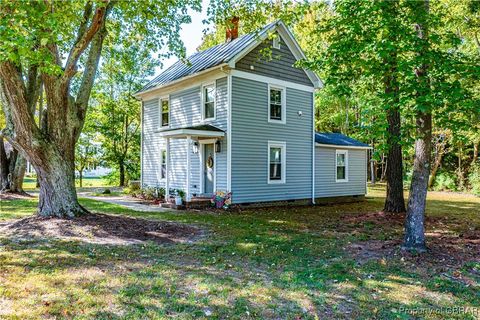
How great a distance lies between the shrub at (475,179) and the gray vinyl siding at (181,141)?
16005 millimetres

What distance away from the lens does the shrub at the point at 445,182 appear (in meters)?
21.9

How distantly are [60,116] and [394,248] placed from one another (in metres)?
7.77

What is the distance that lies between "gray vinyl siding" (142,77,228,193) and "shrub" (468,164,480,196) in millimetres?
16005

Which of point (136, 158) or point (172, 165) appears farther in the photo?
point (136, 158)

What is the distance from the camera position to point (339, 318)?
11.3 feet

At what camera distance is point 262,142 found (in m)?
12.9

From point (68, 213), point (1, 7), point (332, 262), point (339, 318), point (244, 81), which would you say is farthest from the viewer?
point (244, 81)

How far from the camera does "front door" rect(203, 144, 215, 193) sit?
12789 millimetres

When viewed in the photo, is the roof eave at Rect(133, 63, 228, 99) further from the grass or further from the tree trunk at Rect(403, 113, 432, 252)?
the tree trunk at Rect(403, 113, 432, 252)

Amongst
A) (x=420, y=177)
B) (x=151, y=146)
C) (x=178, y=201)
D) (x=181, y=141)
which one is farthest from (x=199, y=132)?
(x=420, y=177)

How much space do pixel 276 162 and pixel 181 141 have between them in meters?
4.09

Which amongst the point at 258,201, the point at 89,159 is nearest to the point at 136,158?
the point at 89,159

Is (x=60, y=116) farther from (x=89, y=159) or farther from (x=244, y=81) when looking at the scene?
(x=89, y=159)

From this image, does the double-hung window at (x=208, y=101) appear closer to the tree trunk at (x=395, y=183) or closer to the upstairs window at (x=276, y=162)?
the upstairs window at (x=276, y=162)
